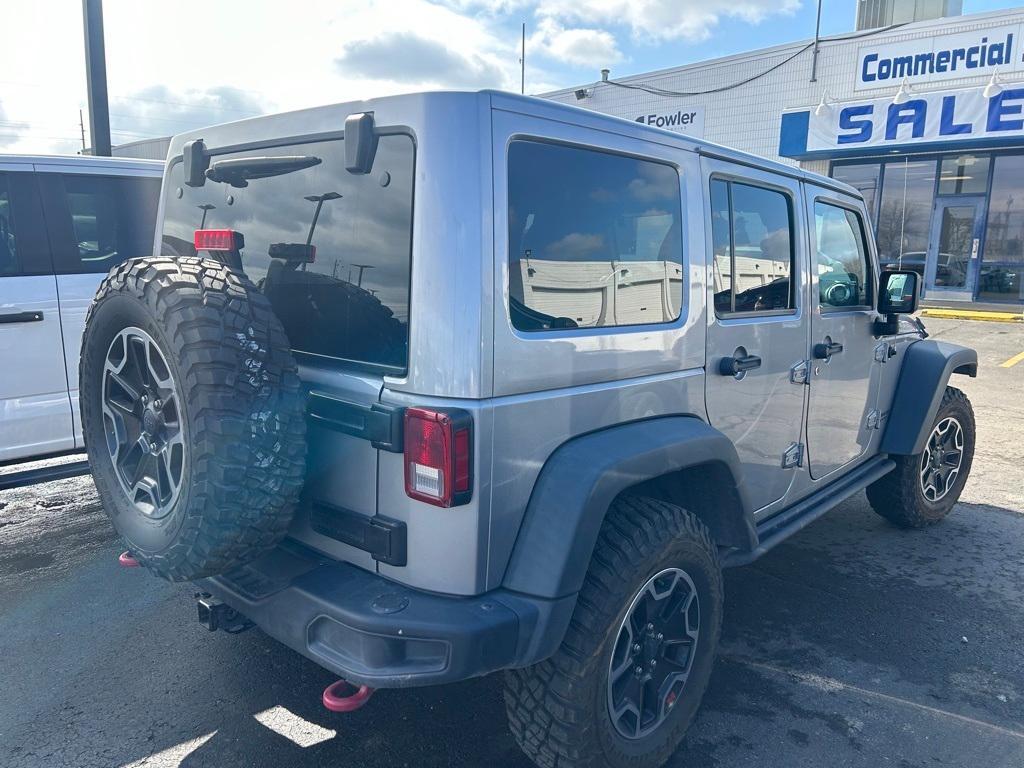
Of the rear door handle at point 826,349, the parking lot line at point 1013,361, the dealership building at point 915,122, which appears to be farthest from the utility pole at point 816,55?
the rear door handle at point 826,349

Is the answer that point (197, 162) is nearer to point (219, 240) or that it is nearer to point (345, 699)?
point (219, 240)

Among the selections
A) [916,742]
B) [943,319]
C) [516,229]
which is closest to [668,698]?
[916,742]

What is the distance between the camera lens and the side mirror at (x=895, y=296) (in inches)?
154

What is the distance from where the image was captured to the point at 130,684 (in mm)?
3051

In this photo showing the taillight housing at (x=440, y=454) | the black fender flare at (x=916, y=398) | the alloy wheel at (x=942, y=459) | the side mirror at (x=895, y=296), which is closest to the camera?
the taillight housing at (x=440, y=454)

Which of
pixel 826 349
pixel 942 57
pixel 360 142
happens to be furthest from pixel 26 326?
pixel 942 57

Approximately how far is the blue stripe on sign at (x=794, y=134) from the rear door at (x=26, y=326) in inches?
621

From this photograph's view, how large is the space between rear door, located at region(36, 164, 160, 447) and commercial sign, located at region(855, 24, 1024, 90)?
15.3m

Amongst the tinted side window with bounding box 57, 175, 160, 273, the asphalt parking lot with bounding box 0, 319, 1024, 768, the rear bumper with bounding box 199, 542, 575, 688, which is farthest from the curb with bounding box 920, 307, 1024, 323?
the rear bumper with bounding box 199, 542, 575, 688

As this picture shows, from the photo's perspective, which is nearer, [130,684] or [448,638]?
[448,638]

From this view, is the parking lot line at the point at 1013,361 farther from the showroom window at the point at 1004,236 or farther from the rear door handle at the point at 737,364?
the rear door handle at the point at 737,364

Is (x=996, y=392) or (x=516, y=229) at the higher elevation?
(x=516, y=229)

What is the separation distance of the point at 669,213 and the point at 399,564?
1.47 metres

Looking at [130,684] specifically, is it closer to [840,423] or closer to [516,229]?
[516,229]
